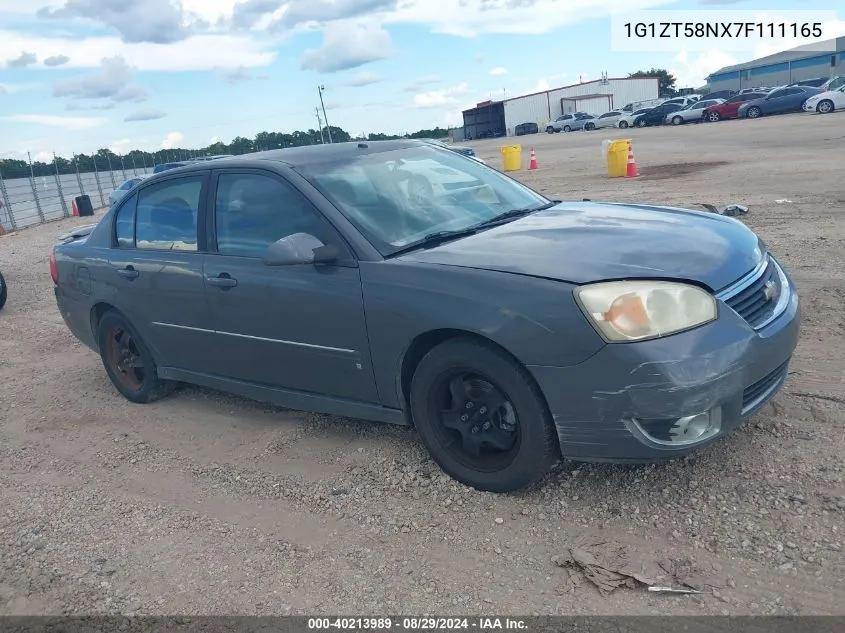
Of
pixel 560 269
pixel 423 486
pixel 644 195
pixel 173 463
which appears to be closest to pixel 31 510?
pixel 173 463

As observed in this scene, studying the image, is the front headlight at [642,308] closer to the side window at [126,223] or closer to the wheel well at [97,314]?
the side window at [126,223]

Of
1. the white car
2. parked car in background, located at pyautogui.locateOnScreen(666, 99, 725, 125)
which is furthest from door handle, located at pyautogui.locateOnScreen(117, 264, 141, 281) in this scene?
parked car in background, located at pyautogui.locateOnScreen(666, 99, 725, 125)

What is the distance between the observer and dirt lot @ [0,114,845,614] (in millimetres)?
2705

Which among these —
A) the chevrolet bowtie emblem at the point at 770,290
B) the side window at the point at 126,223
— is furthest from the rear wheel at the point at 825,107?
the side window at the point at 126,223

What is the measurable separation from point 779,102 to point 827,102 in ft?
12.4

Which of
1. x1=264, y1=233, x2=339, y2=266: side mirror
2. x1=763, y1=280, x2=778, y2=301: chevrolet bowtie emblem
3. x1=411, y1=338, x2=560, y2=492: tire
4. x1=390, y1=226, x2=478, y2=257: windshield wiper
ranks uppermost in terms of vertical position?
x1=264, y1=233, x2=339, y2=266: side mirror

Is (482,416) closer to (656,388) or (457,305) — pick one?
(457,305)

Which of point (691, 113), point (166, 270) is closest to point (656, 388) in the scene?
point (166, 270)

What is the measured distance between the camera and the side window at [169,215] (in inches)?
176

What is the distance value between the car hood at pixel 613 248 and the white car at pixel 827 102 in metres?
34.5

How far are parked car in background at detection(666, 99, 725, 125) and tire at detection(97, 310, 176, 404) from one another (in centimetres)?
4101

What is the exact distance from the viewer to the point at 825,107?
3347 cm

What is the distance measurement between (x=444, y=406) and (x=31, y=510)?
2.32m

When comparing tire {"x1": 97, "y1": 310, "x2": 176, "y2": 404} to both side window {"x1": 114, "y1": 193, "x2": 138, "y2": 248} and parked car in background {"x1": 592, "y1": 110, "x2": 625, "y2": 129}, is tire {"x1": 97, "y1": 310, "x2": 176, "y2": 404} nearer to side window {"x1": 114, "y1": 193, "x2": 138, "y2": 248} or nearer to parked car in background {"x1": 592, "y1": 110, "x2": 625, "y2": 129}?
side window {"x1": 114, "y1": 193, "x2": 138, "y2": 248}
